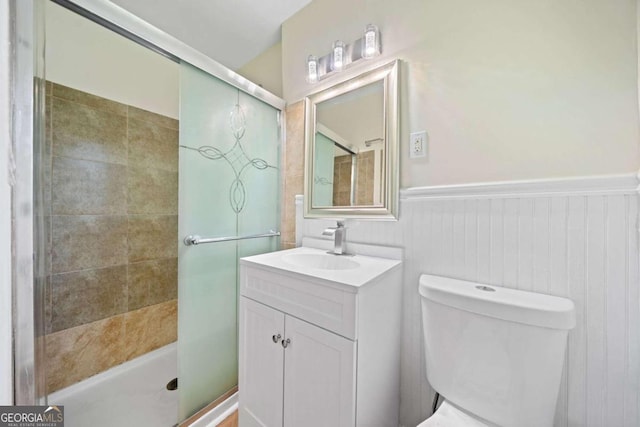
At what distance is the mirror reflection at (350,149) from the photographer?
46.4 inches

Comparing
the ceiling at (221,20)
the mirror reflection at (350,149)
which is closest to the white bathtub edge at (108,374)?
the mirror reflection at (350,149)

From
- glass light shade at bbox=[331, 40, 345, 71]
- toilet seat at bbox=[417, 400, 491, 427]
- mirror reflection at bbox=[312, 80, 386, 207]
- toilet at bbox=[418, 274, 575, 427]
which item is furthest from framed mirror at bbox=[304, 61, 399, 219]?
toilet seat at bbox=[417, 400, 491, 427]

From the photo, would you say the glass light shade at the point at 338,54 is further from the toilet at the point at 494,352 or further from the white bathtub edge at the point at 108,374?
the white bathtub edge at the point at 108,374

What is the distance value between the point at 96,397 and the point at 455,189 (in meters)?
2.07

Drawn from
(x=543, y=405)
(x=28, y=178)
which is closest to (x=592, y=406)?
(x=543, y=405)

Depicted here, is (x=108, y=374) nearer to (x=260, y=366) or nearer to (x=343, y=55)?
(x=260, y=366)

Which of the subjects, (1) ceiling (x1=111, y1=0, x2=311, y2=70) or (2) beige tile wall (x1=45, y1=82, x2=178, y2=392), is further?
(1) ceiling (x1=111, y1=0, x2=311, y2=70)

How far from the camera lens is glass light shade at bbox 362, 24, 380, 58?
3.79 ft

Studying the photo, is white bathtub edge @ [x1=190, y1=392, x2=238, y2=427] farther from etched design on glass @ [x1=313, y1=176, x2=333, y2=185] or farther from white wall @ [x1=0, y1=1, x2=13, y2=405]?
etched design on glass @ [x1=313, y1=176, x2=333, y2=185]

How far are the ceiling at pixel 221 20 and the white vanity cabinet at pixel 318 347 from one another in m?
1.56

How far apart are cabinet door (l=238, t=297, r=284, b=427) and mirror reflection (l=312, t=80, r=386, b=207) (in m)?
0.70

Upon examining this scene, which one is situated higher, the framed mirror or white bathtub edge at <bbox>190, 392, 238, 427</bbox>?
the framed mirror

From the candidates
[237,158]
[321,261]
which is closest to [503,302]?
[321,261]

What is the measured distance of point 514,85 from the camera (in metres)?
0.85
